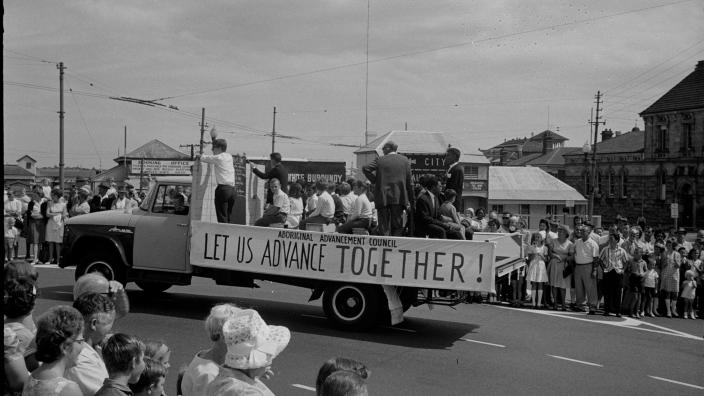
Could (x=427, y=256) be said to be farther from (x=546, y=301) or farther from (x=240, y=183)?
(x=546, y=301)

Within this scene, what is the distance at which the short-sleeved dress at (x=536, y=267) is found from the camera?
1408 cm

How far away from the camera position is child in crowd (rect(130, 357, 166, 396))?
389 cm

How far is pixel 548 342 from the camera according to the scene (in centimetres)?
1023

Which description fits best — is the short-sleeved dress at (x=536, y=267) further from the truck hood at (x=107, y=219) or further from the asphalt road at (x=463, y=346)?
the truck hood at (x=107, y=219)

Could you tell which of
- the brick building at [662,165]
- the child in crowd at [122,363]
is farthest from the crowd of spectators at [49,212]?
the brick building at [662,165]

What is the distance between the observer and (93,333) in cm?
436

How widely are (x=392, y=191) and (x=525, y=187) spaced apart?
222ft

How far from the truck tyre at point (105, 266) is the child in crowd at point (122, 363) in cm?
777

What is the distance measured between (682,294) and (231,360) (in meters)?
13.7

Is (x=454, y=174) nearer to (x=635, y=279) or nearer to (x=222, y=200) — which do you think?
(x=222, y=200)

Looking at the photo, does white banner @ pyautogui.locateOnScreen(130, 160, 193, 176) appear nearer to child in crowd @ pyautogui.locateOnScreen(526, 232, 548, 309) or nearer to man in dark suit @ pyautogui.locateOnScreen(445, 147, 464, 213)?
child in crowd @ pyautogui.locateOnScreen(526, 232, 548, 309)

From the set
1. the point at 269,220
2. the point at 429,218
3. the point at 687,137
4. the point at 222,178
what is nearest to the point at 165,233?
the point at 222,178

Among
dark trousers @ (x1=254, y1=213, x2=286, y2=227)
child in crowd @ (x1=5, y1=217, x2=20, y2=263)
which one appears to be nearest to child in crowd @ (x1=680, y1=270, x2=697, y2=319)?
dark trousers @ (x1=254, y1=213, x2=286, y2=227)

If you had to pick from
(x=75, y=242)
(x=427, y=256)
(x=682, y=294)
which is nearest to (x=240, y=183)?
(x=75, y=242)
